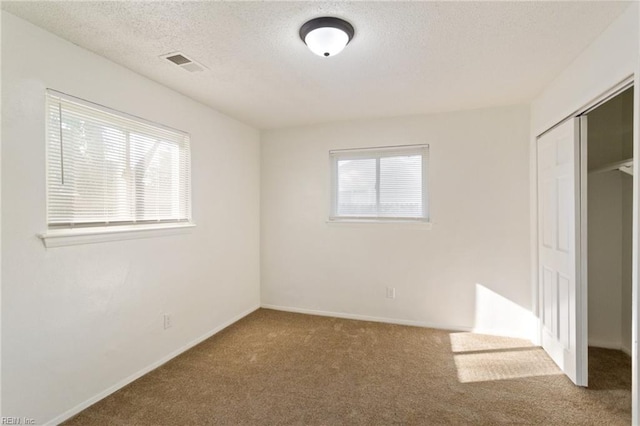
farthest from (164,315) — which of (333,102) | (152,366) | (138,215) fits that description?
(333,102)

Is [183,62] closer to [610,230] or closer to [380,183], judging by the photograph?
[380,183]

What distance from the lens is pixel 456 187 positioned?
3.48 meters

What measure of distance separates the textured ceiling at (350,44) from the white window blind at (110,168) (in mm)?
453

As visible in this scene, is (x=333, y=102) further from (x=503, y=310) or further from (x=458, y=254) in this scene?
(x=503, y=310)

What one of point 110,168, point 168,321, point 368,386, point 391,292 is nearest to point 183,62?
point 110,168

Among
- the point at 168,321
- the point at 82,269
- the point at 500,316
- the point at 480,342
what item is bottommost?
the point at 480,342

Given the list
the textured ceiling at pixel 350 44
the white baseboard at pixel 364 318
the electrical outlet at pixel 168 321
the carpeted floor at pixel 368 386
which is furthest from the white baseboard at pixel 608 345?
the electrical outlet at pixel 168 321

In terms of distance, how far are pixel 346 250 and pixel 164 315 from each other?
7.03ft

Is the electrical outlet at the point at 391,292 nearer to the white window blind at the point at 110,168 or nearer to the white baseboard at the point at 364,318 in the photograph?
the white baseboard at the point at 364,318

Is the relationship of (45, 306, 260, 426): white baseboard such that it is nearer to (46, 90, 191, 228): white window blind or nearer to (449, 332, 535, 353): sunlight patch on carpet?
(46, 90, 191, 228): white window blind

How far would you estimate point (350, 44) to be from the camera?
2037 mm

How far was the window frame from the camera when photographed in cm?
193

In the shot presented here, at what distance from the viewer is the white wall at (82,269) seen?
1764 millimetres

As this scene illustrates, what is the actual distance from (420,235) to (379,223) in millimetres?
501
